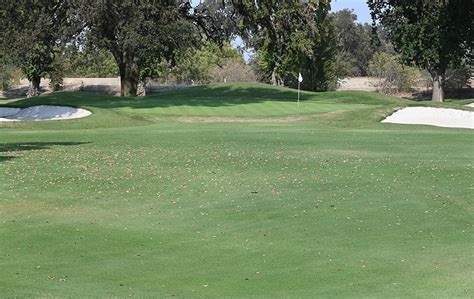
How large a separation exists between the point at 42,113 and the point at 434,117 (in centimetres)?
1840

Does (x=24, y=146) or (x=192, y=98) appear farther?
(x=192, y=98)

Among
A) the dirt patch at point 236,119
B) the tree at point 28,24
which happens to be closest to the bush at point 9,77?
the tree at point 28,24

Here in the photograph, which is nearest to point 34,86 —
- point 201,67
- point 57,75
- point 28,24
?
point 57,75

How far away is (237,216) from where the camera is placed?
1335 centimetres

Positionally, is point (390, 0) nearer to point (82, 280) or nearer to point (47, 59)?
point (47, 59)

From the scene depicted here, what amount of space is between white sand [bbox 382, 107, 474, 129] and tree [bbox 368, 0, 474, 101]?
8735mm

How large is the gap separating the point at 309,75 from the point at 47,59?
26.3 meters

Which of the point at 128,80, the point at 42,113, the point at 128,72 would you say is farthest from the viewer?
the point at 128,80

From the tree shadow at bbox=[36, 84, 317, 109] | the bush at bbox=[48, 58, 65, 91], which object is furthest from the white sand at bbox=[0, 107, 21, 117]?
the bush at bbox=[48, 58, 65, 91]

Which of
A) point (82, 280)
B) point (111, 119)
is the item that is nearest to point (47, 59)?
point (111, 119)

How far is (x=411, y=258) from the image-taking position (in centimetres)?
1059

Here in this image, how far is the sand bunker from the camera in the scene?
35.9 metres

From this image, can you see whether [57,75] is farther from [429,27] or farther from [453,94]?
[429,27]

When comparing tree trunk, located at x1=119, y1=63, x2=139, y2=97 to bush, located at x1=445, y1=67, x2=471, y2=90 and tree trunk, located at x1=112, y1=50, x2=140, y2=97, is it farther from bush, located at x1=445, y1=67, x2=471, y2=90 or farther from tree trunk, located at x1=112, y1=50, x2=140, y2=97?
bush, located at x1=445, y1=67, x2=471, y2=90
